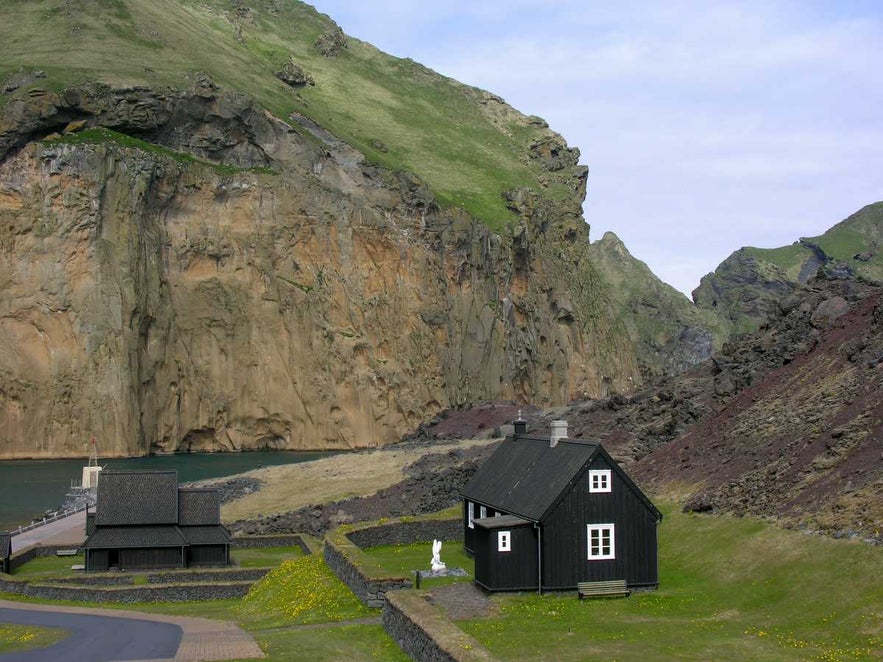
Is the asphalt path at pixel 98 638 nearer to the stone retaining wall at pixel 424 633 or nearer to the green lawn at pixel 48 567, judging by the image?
the stone retaining wall at pixel 424 633

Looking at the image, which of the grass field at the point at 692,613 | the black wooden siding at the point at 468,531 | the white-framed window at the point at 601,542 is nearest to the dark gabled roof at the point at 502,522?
the white-framed window at the point at 601,542

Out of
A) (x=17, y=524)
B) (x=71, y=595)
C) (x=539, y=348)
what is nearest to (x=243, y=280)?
(x=539, y=348)

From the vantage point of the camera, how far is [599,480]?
3419cm

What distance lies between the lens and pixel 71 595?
42.5m

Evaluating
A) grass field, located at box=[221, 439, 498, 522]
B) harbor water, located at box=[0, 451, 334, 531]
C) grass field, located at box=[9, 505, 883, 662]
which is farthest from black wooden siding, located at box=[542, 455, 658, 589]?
harbor water, located at box=[0, 451, 334, 531]

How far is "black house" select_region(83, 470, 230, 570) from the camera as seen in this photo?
49500mm

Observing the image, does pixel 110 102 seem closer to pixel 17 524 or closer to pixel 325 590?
pixel 17 524

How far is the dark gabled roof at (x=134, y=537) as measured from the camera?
49.1m

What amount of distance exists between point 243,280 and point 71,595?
9128 centimetres

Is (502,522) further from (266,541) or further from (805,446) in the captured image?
(266,541)

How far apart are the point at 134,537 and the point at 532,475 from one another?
22470 mm

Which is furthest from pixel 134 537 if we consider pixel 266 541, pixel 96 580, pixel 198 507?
pixel 266 541

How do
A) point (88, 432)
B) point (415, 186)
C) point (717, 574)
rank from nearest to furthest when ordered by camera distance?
point (717, 574) < point (88, 432) < point (415, 186)

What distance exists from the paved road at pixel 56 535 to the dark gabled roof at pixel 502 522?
30098 millimetres
